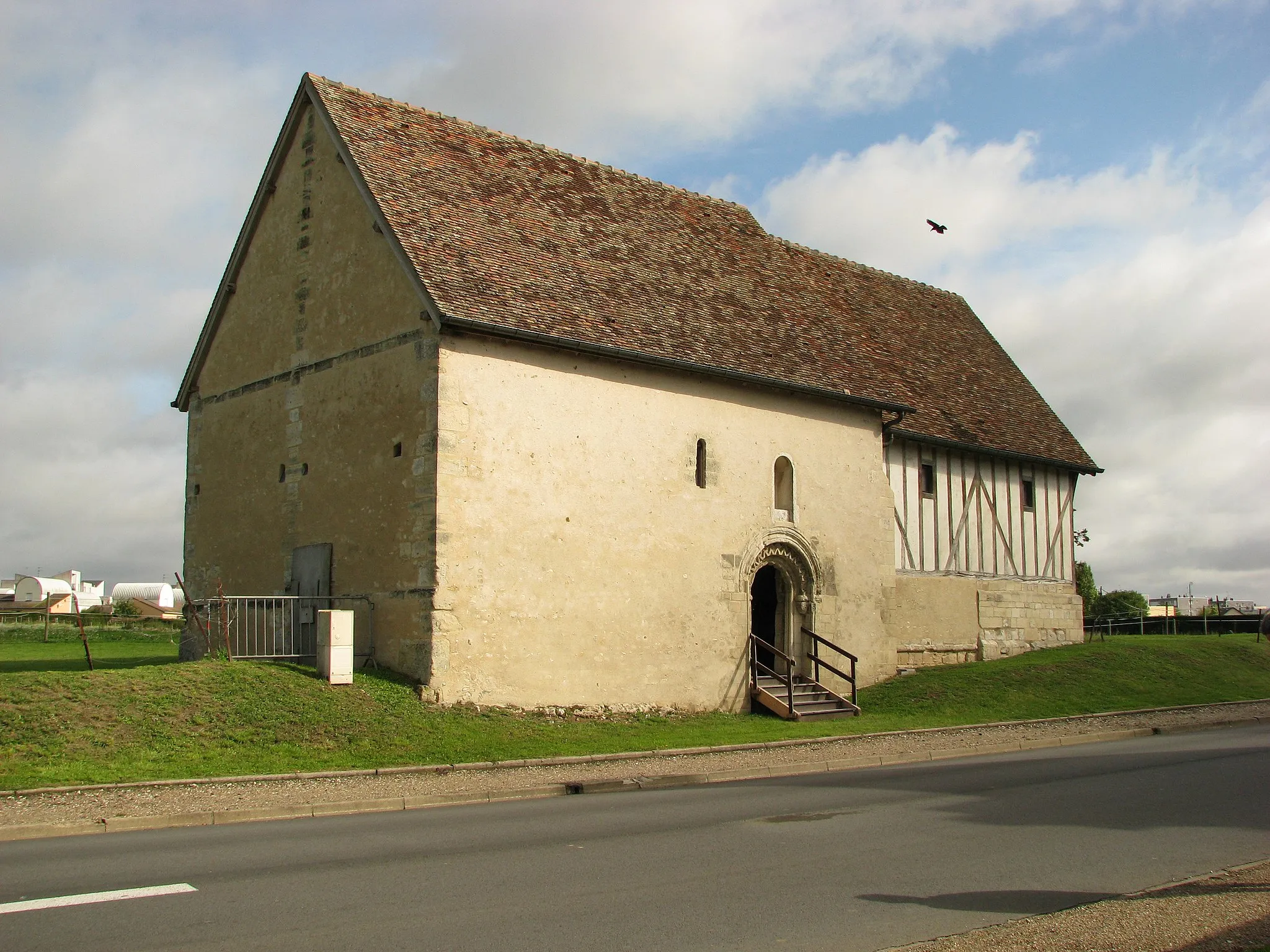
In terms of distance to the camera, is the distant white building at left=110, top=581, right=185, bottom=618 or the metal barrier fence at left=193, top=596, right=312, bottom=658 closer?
the metal barrier fence at left=193, top=596, right=312, bottom=658

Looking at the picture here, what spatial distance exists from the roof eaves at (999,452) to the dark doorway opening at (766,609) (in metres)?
4.30

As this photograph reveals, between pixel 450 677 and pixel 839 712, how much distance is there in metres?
7.73

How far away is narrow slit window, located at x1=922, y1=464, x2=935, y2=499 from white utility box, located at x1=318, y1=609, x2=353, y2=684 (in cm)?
1383

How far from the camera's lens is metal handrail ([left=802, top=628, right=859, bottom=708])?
826 inches

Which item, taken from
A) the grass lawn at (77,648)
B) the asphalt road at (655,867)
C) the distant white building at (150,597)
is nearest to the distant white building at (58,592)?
the distant white building at (150,597)

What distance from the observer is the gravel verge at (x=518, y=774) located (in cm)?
1104

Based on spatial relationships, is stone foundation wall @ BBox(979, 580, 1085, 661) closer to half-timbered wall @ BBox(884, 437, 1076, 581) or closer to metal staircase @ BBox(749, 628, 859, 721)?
half-timbered wall @ BBox(884, 437, 1076, 581)

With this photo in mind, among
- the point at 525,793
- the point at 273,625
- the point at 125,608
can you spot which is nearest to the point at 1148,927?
the point at 525,793

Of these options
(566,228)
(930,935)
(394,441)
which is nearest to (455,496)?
(394,441)

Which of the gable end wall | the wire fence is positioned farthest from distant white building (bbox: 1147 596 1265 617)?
the gable end wall

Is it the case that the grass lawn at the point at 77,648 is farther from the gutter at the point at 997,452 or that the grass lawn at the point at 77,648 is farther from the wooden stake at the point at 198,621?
the gutter at the point at 997,452

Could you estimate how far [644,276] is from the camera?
21.6 m

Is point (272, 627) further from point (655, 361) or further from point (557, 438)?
point (655, 361)

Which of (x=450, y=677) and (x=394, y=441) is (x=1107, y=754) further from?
(x=394, y=441)
